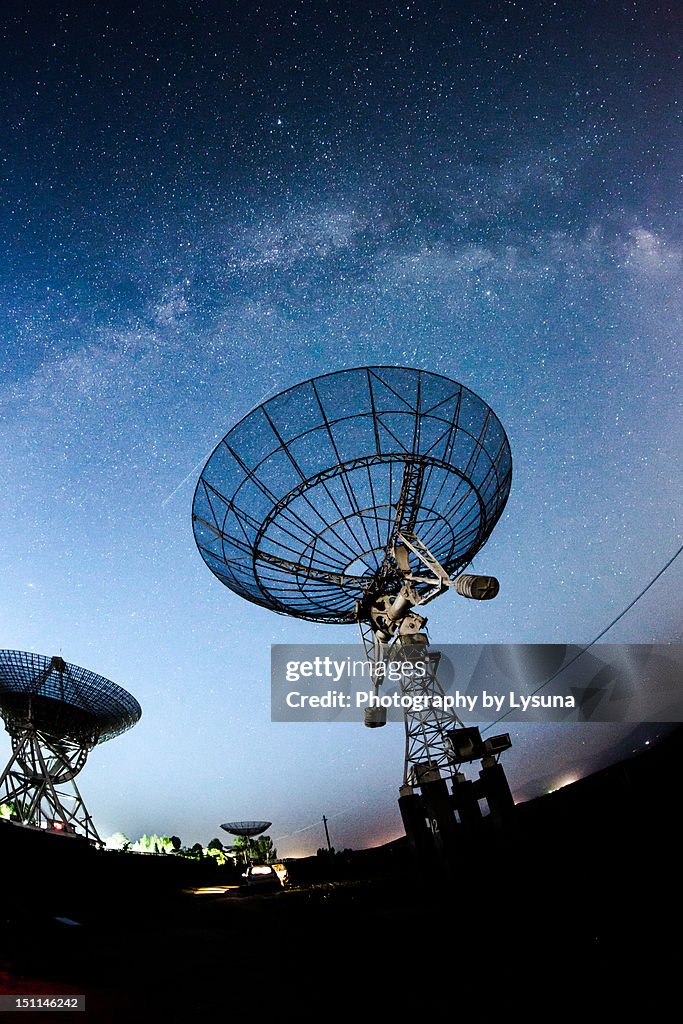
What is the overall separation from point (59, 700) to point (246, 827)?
99.7 ft

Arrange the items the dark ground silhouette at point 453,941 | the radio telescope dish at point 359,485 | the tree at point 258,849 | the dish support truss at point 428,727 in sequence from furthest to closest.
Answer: the tree at point 258,849 → the radio telescope dish at point 359,485 → the dish support truss at point 428,727 → the dark ground silhouette at point 453,941

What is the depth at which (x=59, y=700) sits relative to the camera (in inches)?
1232

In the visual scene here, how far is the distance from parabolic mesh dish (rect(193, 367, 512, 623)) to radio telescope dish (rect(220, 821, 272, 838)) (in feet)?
156

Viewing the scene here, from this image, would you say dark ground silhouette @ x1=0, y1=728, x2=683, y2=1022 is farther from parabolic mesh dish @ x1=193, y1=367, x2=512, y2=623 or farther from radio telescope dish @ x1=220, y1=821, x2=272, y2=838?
radio telescope dish @ x1=220, y1=821, x2=272, y2=838

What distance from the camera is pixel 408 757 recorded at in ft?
41.2

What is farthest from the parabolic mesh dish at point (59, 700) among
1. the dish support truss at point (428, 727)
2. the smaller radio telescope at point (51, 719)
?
the dish support truss at point (428, 727)

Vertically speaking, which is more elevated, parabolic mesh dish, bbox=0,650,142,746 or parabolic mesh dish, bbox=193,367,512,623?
parabolic mesh dish, bbox=0,650,142,746

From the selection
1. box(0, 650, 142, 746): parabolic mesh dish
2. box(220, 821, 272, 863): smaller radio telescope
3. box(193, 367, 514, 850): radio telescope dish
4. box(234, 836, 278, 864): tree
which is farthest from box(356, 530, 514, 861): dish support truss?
box(234, 836, 278, 864): tree

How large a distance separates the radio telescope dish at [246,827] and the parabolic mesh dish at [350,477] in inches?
1871

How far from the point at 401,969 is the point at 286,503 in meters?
10.8

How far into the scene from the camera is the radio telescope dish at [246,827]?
5262cm

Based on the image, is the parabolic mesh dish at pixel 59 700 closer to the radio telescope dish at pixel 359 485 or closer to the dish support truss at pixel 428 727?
the radio telescope dish at pixel 359 485

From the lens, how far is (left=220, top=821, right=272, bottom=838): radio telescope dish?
173ft

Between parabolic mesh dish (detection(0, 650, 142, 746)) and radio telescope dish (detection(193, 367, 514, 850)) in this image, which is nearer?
radio telescope dish (detection(193, 367, 514, 850))
